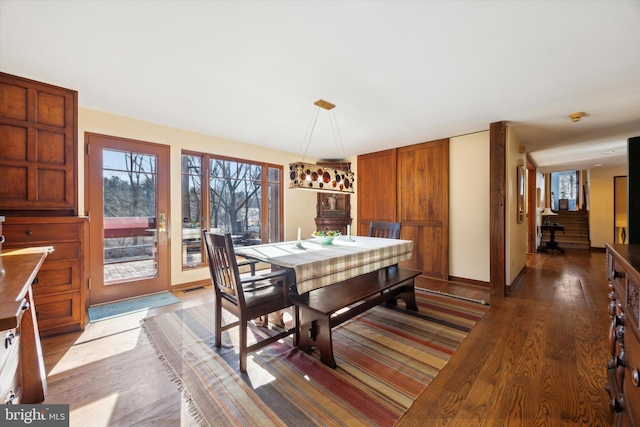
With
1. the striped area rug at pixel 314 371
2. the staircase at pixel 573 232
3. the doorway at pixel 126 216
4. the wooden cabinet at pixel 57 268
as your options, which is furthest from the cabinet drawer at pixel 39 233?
the staircase at pixel 573 232

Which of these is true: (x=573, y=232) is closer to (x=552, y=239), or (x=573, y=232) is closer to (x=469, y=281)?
(x=552, y=239)

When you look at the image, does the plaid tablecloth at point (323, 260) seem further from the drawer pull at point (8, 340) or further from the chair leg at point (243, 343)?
the drawer pull at point (8, 340)

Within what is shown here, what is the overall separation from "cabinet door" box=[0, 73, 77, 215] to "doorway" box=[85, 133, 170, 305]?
0.73m

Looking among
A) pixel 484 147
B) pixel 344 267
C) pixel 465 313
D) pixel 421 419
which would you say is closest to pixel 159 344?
pixel 344 267

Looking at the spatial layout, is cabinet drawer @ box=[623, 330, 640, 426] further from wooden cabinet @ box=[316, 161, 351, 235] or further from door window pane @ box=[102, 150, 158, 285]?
wooden cabinet @ box=[316, 161, 351, 235]

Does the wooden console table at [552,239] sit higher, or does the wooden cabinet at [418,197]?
the wooden cabinet at [418,197]

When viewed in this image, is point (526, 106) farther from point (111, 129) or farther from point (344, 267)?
point (111, 129)

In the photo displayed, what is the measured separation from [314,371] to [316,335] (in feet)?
0.82

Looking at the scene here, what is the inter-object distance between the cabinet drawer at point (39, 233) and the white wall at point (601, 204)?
11004 millimetres

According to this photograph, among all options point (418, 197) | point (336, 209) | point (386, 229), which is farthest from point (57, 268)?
point (418, 197)

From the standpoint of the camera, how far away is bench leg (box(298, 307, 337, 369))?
1.94 m

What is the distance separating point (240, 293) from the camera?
6.07ft

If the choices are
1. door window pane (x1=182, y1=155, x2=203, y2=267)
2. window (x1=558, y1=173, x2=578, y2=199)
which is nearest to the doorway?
door window pane (x1=182, y1=155, x2=203, y2=267)

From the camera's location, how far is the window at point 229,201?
3.96 meters
